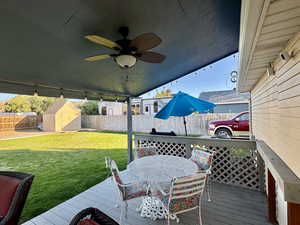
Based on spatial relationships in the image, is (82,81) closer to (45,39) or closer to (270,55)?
(45,39)

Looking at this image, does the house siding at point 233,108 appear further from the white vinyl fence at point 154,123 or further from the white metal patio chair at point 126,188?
the white metal patio chair at point 126,188

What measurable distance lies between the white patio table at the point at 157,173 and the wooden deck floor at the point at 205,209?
14 cm

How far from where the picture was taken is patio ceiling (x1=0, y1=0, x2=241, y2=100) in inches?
67.0

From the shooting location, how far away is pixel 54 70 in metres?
2.79

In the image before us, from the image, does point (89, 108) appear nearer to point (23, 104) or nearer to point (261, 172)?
point (23, 104)

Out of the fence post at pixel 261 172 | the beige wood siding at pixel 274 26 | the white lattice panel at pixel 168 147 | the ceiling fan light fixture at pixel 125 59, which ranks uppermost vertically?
the ceiling fan light fixture at pixel 125 59

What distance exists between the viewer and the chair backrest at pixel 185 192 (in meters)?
1.88

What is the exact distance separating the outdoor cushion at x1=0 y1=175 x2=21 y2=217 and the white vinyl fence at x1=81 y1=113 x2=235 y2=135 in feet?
33.4

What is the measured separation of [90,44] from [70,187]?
315 cm

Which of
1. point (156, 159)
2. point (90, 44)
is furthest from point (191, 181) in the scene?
point (90, 44)

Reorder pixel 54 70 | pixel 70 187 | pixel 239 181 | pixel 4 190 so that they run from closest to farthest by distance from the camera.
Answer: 1. pixel 4 190
2. pixel 54 70
3. pixel 239 181
4. pixel 70 187

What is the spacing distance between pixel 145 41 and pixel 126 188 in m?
2.07

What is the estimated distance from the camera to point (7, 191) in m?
1.85

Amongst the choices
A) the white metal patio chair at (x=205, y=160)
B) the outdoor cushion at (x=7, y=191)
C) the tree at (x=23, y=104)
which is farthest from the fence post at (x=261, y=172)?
the tree at (x=23, y=104)
